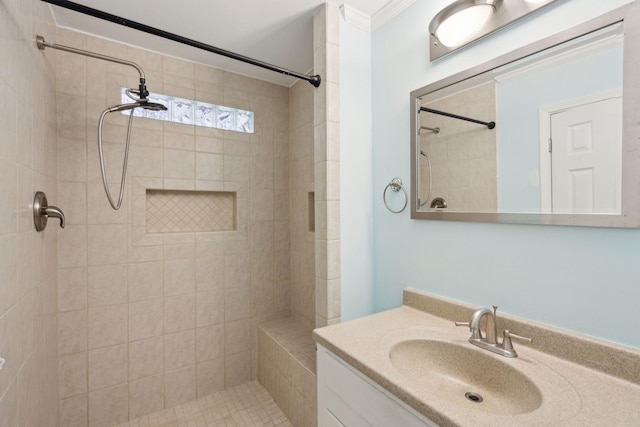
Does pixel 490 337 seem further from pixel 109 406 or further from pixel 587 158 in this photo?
pixel 109 406

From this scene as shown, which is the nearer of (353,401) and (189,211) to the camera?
(353,401)

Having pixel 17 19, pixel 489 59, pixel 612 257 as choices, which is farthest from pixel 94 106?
pixel 612 257

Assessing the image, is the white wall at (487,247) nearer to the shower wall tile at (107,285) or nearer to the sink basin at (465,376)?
the sink basin at (465,376)

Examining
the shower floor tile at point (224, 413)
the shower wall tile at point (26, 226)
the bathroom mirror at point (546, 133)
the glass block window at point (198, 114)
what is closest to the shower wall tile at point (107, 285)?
the shower wall tile at point (26, 226)

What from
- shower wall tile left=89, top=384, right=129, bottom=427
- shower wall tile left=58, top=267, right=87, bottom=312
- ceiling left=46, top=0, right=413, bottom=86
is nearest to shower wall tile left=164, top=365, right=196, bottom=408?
shower wall tile left=89, top=384, right=129, bottom=427

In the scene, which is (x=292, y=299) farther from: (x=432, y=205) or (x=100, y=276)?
(x=432, y=205)

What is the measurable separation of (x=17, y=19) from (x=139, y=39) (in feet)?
2.67

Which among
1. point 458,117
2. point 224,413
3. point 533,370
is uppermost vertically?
point 458,117

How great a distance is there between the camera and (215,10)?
1.52m

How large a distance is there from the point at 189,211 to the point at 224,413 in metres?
1.42

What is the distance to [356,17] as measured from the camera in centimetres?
156

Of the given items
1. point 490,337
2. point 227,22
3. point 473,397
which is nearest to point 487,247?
point 490,337

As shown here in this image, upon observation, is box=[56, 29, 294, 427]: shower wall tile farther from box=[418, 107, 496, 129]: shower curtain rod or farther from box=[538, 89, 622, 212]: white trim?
box=[538, 89, 622, 212]: white trim

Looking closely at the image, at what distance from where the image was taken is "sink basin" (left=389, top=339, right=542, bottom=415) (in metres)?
0.85
